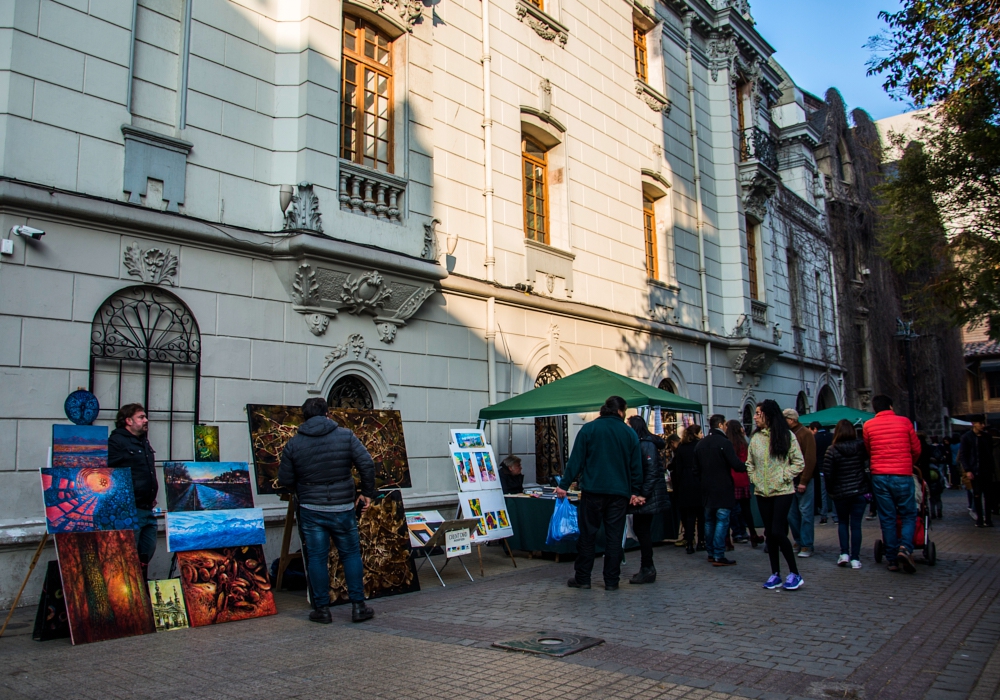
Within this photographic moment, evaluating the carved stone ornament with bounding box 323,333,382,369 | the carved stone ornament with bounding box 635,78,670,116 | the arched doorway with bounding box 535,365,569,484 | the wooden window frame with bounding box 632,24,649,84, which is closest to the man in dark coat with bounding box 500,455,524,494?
the arched doorway with bounding box 535,365,569,484

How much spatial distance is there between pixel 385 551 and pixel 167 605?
7.17ft

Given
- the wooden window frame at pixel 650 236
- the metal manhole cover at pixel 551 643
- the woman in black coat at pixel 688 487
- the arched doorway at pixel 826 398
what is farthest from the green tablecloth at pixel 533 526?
the arched doorway at pixel 826 398

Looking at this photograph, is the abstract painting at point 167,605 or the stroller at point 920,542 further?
the stroller at point 920,542

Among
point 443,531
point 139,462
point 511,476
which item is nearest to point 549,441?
point 511,476

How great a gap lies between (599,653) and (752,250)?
19.4 meters

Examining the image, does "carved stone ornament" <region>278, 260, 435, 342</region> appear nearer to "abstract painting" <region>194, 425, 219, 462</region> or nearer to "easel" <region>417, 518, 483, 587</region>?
"abstract painting" <region>194, 425, 219, 462</region>

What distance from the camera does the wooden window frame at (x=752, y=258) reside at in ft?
73.2

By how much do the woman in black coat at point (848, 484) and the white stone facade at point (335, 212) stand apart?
528cm

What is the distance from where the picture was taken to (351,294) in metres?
10.1

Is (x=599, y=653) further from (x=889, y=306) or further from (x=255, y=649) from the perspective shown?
(x=889, y=306)

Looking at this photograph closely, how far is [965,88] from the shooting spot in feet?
40.7

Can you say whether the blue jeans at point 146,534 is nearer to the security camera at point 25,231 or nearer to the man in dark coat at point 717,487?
the security camera at point 25,231

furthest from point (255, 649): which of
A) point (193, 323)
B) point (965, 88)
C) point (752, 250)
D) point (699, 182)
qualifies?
point (752, 250)

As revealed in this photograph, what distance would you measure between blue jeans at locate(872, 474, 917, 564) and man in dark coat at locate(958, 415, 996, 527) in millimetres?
5913
